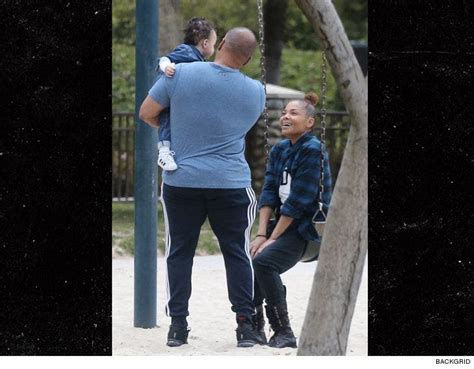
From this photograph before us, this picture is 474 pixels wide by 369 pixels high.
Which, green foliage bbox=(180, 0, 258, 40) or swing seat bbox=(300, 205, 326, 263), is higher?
green foliage bbox=(180, 0, 258, 40)

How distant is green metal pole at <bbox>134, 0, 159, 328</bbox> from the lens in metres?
6.89

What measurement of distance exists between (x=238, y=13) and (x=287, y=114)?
12679 millimetres

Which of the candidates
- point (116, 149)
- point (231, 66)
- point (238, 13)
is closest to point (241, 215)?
point (231, 66)

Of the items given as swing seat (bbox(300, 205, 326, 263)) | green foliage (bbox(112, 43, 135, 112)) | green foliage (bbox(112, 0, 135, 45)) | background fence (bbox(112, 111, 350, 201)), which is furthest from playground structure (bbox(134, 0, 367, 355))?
green foliage (bbox(112, 0, 135, 45))

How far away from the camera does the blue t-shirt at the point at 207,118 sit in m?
6.14

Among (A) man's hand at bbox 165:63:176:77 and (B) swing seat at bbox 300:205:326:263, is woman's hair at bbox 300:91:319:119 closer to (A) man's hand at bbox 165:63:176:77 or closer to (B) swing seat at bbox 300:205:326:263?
(B) swing seat at bbox 300:205:326:263

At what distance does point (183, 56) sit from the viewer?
6.30m

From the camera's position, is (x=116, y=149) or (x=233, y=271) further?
(x=116, y=149)

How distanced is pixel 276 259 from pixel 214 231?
0.34m
